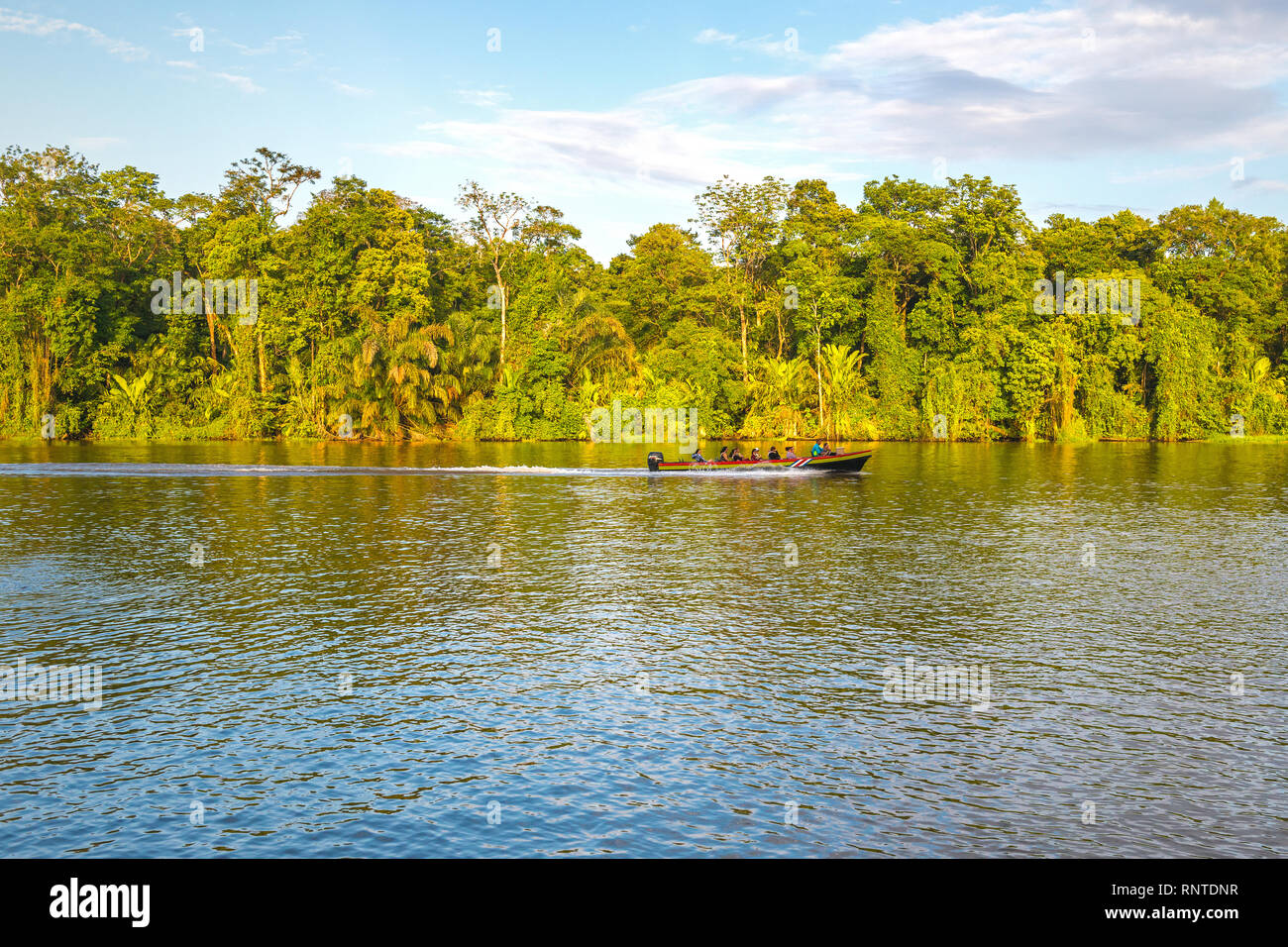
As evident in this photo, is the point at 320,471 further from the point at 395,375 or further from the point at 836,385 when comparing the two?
the point at 836,385

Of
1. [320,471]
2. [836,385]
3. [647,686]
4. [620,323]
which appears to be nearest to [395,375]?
[620,323]

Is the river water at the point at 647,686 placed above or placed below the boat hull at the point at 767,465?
below

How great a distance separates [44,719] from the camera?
41.7 feet

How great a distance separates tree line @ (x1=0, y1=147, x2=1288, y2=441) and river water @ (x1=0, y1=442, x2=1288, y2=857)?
54.0 m

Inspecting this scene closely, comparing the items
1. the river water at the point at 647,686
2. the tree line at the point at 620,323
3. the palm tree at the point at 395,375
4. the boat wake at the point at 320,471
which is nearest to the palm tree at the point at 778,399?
the tree line at the point at 620,323

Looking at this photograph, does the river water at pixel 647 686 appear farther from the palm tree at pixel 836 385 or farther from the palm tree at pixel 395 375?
the palm tree at pixel 836 385

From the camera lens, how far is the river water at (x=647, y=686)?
31.9 ft

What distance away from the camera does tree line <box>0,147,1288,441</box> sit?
8400cm

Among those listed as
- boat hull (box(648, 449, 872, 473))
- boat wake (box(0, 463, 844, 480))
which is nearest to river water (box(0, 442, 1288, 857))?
boat hull (box(648, 449, 872, 473))

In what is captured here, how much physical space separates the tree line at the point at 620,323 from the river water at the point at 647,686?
54.0m

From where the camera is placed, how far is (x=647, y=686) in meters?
14.2

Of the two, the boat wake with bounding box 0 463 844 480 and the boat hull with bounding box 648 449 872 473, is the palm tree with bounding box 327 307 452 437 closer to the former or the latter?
the boat wake with bounding box 0 463 844 480

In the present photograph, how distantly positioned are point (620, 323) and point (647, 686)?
7881 centimetres
